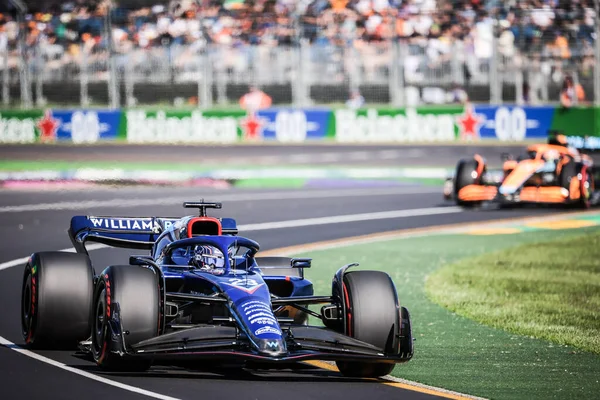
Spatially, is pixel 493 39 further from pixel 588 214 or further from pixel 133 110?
pixel 588 214

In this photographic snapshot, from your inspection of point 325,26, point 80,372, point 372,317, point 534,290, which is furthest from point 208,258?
point 325,26

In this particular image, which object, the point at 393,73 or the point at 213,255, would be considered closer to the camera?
the point at 213,255

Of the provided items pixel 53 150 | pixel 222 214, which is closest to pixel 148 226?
pixel 222 214

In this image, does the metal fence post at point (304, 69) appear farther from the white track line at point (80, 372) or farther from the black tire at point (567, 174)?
the white track line at point (80, 372)

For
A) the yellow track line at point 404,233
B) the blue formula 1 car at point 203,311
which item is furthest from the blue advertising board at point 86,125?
the blue formula 1 car at point 203,311

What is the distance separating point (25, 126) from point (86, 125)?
1820 millimetres

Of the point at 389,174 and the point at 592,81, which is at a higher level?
the point at 592,81

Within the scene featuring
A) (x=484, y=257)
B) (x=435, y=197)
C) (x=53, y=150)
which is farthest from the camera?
(x=53, y=150)

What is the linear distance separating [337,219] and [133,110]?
1658 centimetres

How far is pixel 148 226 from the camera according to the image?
38.7 ft

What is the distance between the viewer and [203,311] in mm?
9500

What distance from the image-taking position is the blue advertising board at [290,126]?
36.6 metres

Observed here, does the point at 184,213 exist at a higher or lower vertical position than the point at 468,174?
lower

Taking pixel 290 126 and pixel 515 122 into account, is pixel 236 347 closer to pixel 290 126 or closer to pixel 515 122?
pixel 290 126
